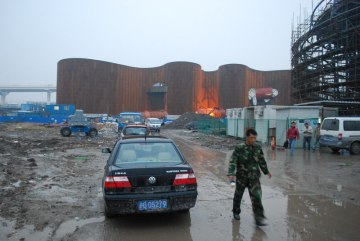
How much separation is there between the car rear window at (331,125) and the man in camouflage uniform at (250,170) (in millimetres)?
12063

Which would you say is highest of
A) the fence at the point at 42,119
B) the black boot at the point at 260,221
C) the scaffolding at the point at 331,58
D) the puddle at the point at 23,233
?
the scaffolding at the point at 331,58

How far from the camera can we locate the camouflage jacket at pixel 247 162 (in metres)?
5.74

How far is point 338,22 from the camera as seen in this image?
1103 inches

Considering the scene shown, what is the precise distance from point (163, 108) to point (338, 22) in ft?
151

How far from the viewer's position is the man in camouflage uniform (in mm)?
5684

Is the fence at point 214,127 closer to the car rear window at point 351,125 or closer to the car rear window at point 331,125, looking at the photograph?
the car rear window at point 331,125

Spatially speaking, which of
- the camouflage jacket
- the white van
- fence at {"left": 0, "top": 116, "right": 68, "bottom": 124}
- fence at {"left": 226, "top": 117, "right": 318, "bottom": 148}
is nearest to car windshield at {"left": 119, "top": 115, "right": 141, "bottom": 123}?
fence at {"left": 226, "top": 117, "right": 318, "bottom": 148}

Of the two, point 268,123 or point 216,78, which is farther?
point 216,78

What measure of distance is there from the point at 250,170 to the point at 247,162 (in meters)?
0.14

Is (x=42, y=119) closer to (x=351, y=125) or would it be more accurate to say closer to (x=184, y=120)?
(x=184, y=120)

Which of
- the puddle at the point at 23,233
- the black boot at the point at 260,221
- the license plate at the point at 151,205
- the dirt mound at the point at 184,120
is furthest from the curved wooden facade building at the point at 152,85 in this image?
the black boot at the point at 260,221

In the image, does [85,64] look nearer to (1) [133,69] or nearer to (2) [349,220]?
(1) [133,69]

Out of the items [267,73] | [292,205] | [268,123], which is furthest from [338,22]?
[267,73]

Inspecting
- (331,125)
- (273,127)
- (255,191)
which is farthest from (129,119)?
(255,191)
